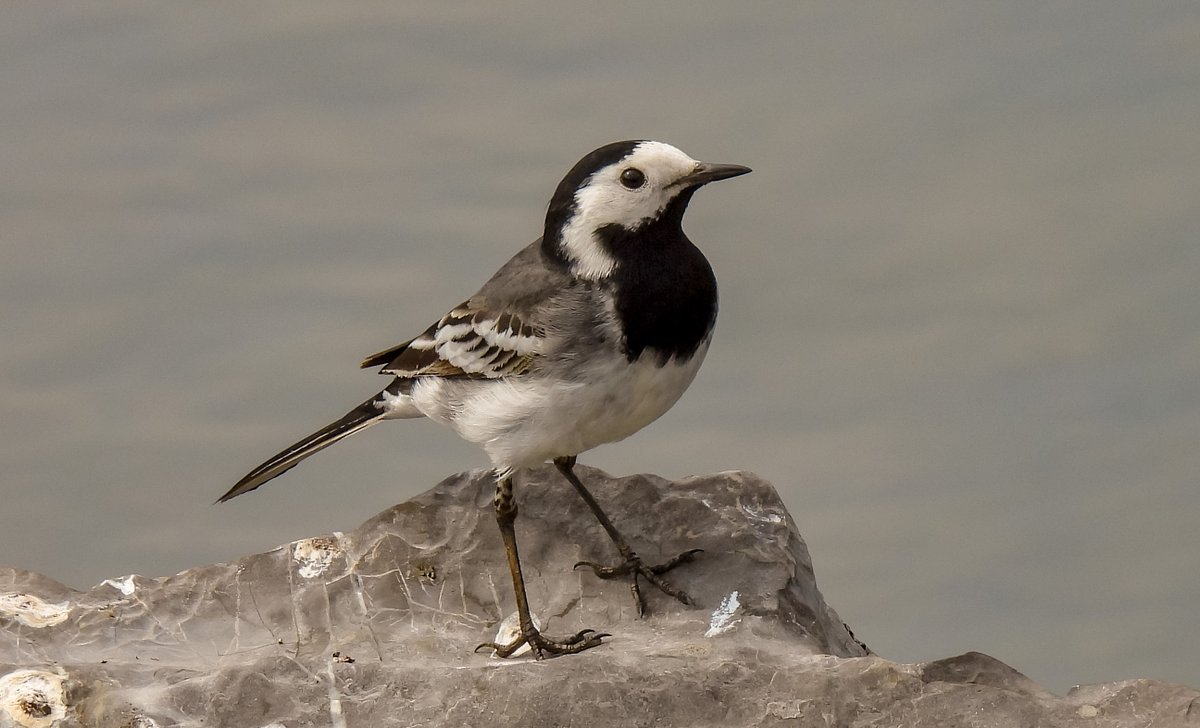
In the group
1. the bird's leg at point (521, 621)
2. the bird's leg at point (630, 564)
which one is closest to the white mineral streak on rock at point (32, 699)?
the bird's leg at point (521, 621)

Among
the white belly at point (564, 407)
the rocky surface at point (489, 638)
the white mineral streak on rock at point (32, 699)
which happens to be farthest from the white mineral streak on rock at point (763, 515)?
the white mineral streak on rock at point (32, 699)

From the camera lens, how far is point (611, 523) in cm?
689

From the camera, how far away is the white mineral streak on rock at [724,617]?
6.40 meters

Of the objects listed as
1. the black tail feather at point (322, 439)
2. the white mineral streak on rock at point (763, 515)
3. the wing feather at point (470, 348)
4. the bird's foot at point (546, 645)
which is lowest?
the bird's foot at point (546, 645)

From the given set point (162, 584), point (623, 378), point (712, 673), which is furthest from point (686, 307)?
point (162, 584)

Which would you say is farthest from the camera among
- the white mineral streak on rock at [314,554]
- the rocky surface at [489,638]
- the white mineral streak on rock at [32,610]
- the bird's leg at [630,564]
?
the white mineral streak on rock at [314,554]

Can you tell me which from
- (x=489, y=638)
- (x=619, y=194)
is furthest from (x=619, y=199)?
(x=489, y=638)

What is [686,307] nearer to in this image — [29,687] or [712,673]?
[712,673]

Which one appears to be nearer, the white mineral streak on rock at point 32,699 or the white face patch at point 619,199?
the white mineral streak on rock at point 32,699

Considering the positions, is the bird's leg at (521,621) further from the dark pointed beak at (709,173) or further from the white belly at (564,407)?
the dark pointed beak at (709,173)

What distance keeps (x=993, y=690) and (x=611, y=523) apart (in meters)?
1.68

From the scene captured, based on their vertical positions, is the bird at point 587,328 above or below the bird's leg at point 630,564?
above

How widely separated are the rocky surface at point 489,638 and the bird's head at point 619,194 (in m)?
1.30

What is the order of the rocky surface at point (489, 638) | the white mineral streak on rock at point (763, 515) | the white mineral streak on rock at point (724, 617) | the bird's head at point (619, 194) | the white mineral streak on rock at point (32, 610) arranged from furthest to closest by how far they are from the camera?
the white mineral streak on rock at point (763, 515)
the white mineral streak on rock at point (32, 610)
the white mineral streak on rock at point (724, 617)
the bird's head at point (619, 194)
the rocky surface at point (489, 638)
